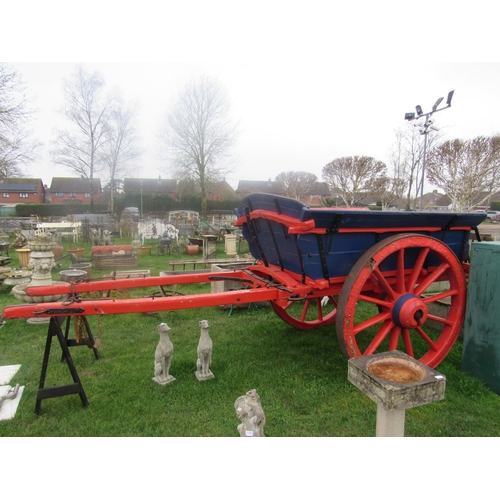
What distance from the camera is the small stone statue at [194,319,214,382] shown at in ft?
10.3

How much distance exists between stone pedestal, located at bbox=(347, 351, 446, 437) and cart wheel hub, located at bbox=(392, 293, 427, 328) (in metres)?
0.93

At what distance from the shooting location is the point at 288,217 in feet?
8.91

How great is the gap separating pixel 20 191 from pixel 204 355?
54.3 meters

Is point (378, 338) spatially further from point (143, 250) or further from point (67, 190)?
point (67, 190)

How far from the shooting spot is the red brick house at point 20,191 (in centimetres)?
4614

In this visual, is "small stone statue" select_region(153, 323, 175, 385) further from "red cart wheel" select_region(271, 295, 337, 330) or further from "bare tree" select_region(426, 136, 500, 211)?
"bare tree" select_region(426, 136, 500, 211)

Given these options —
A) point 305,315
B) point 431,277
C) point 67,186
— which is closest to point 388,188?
point 305,315

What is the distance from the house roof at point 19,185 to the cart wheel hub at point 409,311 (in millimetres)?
55007

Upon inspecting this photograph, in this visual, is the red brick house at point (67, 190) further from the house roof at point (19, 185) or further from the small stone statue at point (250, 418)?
the small stone statue at point (250, 418)

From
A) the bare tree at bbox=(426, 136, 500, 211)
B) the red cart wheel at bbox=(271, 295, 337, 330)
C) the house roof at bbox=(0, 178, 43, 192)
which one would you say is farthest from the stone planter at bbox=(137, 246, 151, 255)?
the house roof at bbox=(0, 178, 43, 192)

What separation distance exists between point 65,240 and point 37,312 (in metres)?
15.7

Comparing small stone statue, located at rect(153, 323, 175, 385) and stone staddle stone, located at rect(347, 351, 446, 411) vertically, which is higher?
stone staddle stone, located at rect(347, 351, 446, 411)

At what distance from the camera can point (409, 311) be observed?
2.82 m

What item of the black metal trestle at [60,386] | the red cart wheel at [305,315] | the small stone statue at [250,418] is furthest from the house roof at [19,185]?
the small stone statue at [250,418]
